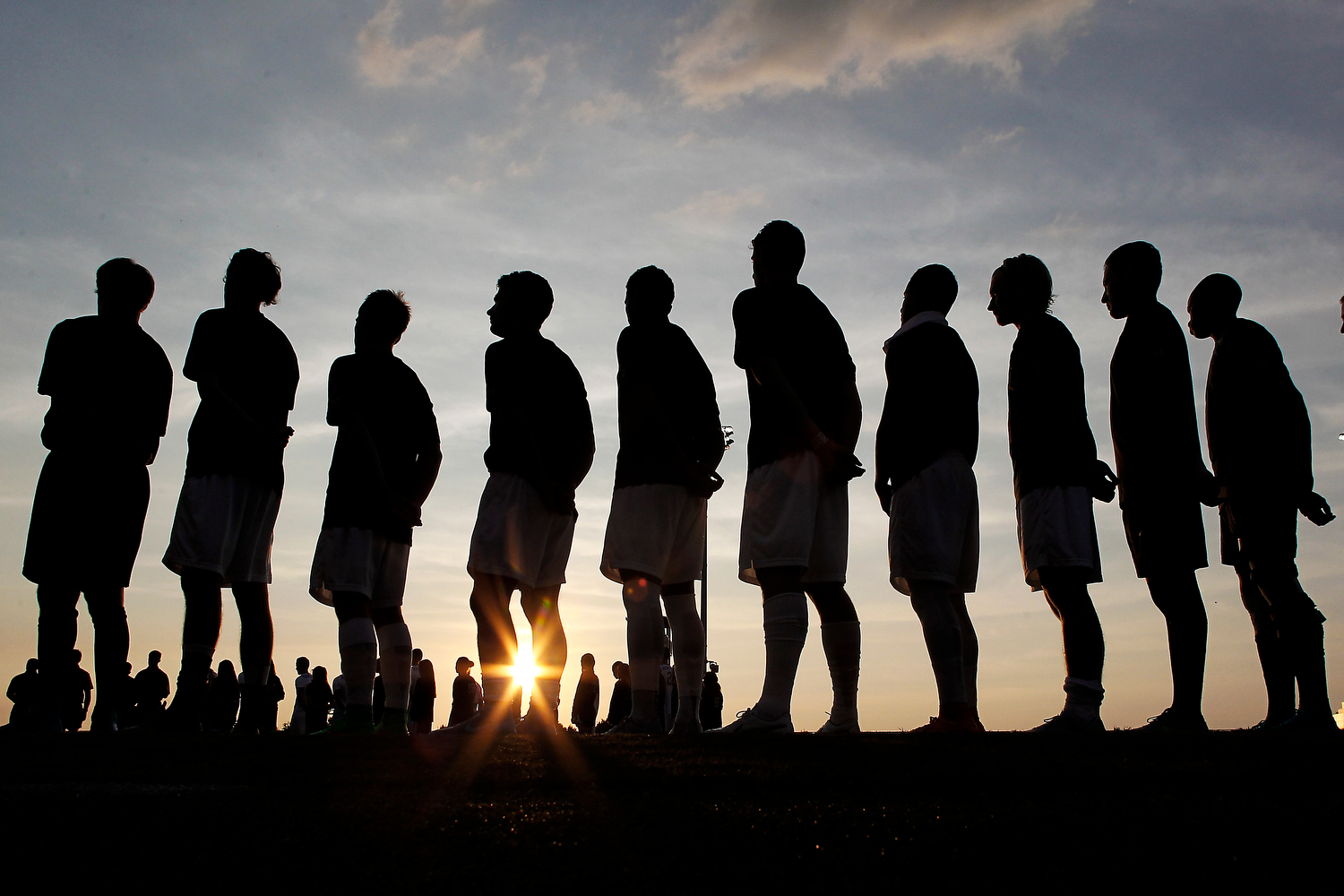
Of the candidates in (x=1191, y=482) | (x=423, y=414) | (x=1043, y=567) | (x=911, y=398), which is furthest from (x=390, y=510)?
(x=1191, y=482)

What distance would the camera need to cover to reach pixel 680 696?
5.90 metres

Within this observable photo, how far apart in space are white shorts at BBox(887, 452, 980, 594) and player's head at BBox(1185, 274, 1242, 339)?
2260 mm

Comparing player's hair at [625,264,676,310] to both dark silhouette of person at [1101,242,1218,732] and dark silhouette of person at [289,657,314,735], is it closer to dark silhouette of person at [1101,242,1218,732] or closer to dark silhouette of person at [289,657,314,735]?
dark silhouette of person at [1101,242,1218,732]

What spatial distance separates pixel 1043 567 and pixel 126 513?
5172 mm

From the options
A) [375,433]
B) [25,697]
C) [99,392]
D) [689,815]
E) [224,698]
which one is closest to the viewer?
[689,815]

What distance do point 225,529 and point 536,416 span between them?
1863mm

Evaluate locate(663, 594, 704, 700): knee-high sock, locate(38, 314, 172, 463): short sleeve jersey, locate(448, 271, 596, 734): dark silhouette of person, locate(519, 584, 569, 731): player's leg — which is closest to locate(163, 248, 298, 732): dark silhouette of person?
locate(38, 314, 172, 463): short sleeve jersey

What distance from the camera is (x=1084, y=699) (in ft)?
17.7

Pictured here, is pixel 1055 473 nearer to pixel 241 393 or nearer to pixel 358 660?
pixel 358 660

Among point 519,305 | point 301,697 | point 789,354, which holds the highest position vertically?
point 519,305

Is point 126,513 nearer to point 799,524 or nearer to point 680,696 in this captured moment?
point 680,696

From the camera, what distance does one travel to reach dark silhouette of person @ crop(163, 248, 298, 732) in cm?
593

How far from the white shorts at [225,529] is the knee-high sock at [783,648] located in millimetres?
3047

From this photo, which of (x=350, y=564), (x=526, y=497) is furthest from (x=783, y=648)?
(x=350, y=564)
